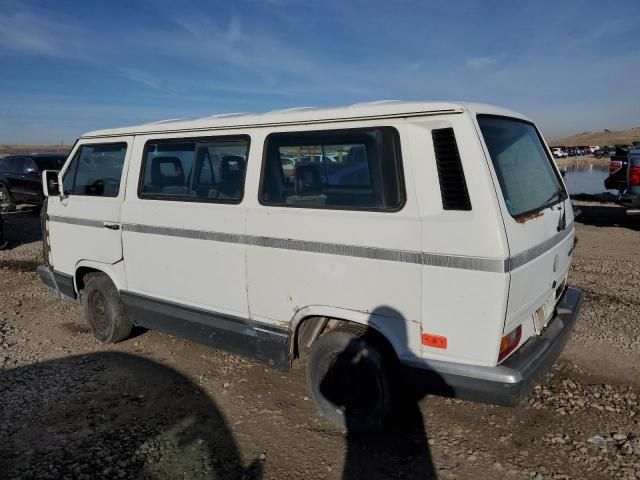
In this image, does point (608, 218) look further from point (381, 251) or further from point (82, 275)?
point (82, 275)

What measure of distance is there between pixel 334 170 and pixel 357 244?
625mm

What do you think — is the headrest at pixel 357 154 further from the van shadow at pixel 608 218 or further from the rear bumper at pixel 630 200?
the rear bumper at pixel 630 200

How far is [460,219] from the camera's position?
8.91ft

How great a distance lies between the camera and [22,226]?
12.3 meters

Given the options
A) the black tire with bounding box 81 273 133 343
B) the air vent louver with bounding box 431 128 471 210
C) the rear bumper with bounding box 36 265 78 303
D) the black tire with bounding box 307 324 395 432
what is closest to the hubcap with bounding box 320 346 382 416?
the black tire with bounding box 307 324 395 432

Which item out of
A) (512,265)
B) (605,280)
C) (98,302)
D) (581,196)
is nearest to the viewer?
(512,265)

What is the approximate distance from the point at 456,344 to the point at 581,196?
15592mm

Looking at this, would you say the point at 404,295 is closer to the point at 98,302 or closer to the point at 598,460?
the point at 598,460

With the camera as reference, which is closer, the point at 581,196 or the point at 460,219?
the point at 460,219

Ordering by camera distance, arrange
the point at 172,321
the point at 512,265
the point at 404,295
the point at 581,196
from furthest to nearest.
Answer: the point at 581,196 < the point at 172,321 < the point at 404,295 < the point at 512,265

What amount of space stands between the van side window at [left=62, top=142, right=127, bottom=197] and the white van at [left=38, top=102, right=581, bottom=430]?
7 centimetres

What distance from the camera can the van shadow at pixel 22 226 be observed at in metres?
10.6

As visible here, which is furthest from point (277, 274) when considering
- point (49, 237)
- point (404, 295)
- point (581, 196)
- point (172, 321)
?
point (581, 196)

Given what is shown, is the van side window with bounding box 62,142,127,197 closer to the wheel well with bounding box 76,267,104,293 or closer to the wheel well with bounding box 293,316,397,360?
the wheel well with bounding box 76,267,104,293
